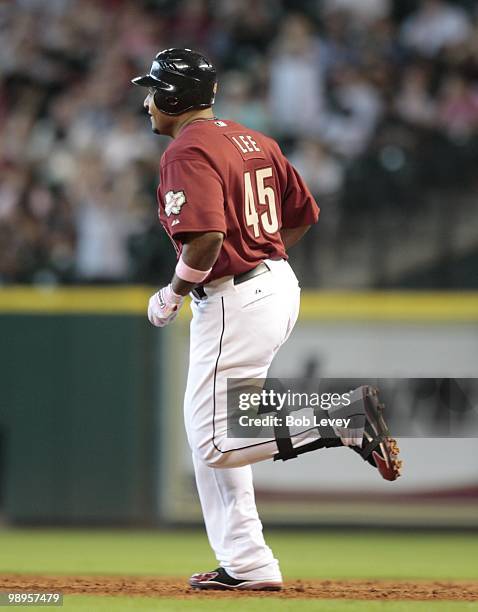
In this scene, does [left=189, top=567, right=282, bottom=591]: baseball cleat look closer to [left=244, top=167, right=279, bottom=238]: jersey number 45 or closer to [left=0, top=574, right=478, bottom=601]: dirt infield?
[left=0, top=574, right=478, bottom=601]: dirt infield

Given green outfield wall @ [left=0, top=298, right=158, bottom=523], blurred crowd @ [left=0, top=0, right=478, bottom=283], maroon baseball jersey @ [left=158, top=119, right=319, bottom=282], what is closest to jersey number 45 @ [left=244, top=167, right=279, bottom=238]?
maroon baseball jersey @ [left=158, top=119, right=319, bottom=282]

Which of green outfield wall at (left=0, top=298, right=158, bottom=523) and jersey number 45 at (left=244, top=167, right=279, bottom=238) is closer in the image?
jersey number 45 at (left=244, top=167, right=279, bottom=238)

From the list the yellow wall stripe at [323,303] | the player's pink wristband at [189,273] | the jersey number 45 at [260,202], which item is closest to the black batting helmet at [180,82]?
the jersey number 45 at [260,202]

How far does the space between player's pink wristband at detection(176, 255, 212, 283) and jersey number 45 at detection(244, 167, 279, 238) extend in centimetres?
35

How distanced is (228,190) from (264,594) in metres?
1.61

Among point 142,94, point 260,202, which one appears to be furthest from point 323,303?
point 260,202

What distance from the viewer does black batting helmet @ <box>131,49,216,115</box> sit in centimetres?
500

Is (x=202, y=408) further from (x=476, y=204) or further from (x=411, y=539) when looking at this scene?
(x=476, y=204)

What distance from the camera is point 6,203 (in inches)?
417

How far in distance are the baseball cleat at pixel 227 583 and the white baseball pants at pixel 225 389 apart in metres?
0.03

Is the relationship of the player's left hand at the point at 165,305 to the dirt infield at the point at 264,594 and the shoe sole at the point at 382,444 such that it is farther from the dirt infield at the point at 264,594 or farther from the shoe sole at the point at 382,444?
the dirt infield at the point at 264,594

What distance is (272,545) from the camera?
7996 millimetres

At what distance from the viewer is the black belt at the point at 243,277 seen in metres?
4.95

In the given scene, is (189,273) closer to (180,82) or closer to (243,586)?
(180,82)
